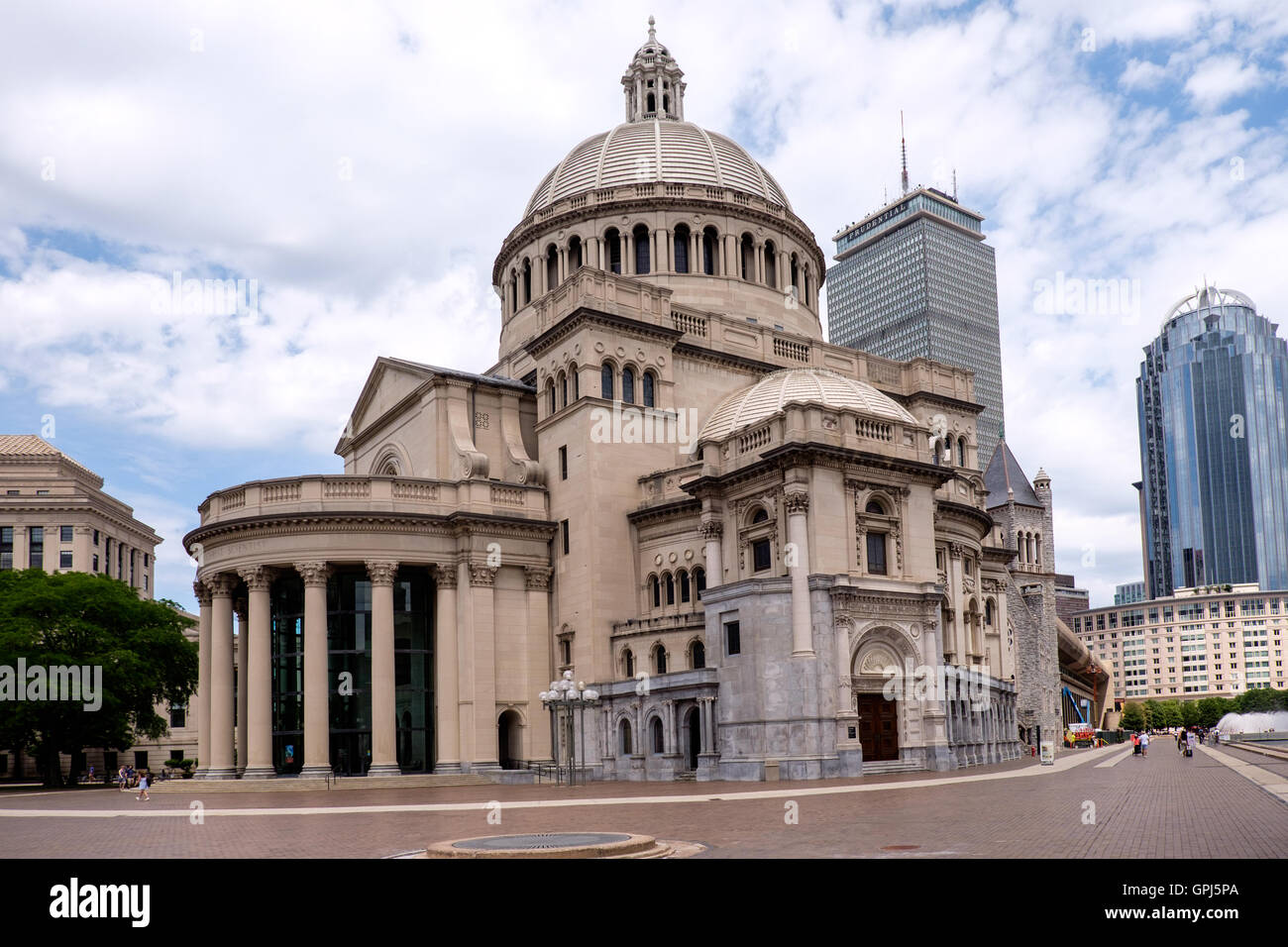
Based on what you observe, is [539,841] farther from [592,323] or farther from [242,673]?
[242,673]

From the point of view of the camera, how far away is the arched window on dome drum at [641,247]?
7850 cm

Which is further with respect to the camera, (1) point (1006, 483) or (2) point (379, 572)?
(1) point (1006, 483)

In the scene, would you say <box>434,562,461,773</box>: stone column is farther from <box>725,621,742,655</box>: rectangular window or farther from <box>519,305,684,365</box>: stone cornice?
<box>725,621,742,655</box>: rectangular window

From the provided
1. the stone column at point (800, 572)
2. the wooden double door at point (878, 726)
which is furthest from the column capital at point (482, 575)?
the wooden double door at point (878, 726)

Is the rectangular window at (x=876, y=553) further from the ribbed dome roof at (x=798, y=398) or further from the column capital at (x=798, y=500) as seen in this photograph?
the ribbed dome roof at (x=798, y=398)

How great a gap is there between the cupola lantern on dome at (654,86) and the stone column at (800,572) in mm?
47558

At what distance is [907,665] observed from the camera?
5403cm

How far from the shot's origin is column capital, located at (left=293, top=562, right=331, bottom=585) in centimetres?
5912

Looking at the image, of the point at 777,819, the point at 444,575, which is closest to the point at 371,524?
the point at 444,575

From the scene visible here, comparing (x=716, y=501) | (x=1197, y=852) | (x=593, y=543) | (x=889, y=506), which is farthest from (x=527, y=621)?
(x=1197, y=852)

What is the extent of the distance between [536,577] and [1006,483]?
7629 cm

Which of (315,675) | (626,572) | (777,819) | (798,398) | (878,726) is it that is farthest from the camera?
(626,572)

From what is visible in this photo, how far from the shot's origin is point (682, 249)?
78938mm
